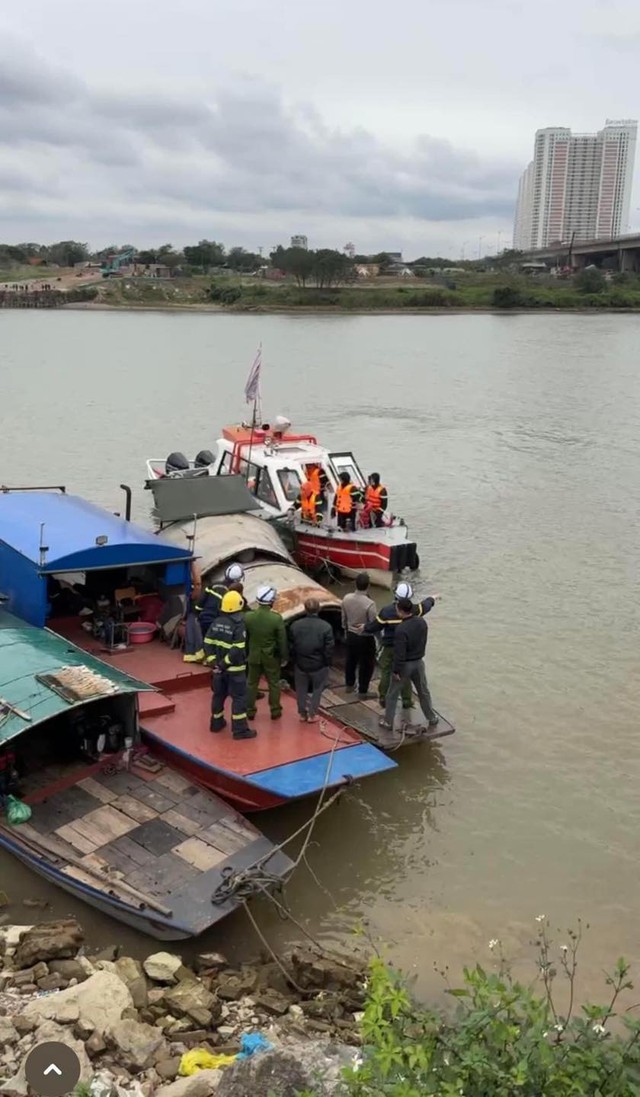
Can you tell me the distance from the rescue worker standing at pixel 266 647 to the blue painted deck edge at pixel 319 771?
98 centimetres

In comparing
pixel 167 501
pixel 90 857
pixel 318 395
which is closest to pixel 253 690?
pixel 90 857

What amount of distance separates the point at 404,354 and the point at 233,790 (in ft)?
180

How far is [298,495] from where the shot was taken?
677 inches

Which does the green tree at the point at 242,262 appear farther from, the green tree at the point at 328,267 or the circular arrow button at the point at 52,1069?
the circular arrow button at the point at 52,1069

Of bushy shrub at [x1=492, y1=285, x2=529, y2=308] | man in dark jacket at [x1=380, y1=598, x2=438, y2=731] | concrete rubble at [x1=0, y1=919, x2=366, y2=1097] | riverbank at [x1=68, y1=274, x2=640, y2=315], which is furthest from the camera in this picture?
bushy shrub at [x1=492, y1=285, x2=529, y2=308]

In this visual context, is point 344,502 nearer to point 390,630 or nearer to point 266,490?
point 266,490

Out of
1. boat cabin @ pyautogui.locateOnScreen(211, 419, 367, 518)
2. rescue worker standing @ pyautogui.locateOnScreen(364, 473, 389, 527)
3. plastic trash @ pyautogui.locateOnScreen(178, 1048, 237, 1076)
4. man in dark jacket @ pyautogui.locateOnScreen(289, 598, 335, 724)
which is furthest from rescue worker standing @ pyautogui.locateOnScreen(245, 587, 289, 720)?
rescue worker standing @ pyautogui.locateOnScreen(364, 473, 389, 527)

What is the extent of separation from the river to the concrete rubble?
552mm

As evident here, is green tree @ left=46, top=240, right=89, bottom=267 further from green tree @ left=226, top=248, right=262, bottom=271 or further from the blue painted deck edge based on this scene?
the blue painted deck edge

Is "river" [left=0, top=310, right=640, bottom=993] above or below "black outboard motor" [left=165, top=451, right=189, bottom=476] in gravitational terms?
below

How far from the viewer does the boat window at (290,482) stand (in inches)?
677

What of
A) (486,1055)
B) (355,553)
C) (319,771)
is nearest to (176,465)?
(355,553)

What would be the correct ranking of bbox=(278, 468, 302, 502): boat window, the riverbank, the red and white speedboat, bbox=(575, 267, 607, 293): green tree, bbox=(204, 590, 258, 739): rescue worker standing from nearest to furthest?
bbox=(204, 590, 258, 739): rescue worker standing < the red and white speedboat < bbox=(278, 468, 302, 502): boat window < the riverbank < bbox=(575, 267, 607, 293): green tree

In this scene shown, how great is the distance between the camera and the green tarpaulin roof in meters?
8.26
